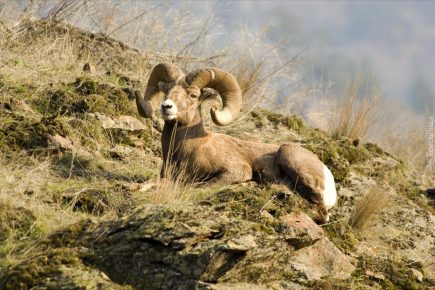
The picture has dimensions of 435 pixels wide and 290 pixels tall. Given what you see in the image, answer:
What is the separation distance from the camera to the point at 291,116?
15.0 metres

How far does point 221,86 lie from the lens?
10.5 m

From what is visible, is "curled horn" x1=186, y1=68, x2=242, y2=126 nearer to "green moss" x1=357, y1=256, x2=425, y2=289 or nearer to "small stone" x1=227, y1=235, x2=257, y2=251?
"green moss" x1=357, y1=256, x2=425, y2=289

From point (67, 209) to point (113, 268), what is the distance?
155 cm

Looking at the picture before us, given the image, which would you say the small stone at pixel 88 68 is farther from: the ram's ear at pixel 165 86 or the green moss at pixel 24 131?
the ram's ear at pixel 165 86

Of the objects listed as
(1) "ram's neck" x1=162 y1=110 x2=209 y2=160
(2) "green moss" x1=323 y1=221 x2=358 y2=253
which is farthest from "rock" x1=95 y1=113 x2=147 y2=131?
(2) "green moss" x1=323 y1=221 x2=358 y2=253

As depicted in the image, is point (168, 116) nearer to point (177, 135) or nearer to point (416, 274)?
point (177, 135)

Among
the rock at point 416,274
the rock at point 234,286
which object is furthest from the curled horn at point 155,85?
the rock at point 416,274

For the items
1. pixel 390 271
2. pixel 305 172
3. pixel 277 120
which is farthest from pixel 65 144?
pixel 277 120

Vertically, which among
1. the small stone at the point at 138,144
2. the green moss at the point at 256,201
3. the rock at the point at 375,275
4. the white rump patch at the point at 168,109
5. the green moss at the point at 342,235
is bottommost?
the rock at the point at 375,275

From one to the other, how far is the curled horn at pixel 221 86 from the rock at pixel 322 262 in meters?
2.48

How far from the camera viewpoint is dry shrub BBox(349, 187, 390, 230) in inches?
400

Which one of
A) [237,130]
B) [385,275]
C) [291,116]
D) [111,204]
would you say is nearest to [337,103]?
[291,116]

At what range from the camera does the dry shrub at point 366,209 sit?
33.4ft

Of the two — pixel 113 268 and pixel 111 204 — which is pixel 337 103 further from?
pixel 113 268
